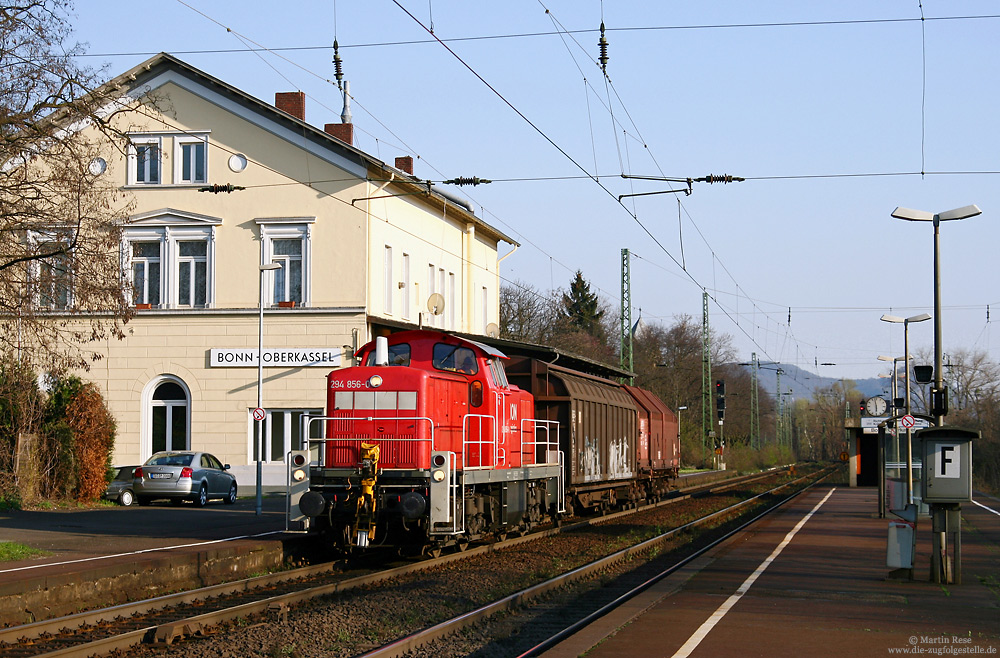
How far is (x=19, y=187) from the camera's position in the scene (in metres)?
14.9

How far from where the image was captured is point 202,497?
25641mm

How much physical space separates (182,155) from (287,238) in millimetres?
4389

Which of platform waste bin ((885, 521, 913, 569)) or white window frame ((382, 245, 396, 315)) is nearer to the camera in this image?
platform waste bin ((885, 521, 913, 569))

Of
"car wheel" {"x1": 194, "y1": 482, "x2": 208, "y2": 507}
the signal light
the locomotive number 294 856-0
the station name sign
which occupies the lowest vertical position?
"car wheel" {"x1": 194, "y1": 482, "x2": 208, "y2": 507}

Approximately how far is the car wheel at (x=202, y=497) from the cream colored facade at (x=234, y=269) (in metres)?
4.97

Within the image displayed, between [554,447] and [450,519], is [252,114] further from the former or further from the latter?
[450,519]

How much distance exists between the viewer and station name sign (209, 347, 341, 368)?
3094 centimetres

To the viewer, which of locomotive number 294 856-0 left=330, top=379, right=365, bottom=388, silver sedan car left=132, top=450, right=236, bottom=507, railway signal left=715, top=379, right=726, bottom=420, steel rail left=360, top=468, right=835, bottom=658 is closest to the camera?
steel rail left=360, top=468, right=835, bottom=658

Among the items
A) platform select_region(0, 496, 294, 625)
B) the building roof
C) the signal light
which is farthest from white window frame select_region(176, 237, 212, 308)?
the signal light

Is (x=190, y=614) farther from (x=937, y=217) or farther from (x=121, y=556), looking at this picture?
(x=937, y=217)

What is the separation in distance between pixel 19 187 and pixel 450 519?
8112 mm

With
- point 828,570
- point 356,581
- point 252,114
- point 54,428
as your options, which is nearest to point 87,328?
point 54,428

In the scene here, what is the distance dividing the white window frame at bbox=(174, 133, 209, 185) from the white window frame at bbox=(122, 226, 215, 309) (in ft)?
4.92

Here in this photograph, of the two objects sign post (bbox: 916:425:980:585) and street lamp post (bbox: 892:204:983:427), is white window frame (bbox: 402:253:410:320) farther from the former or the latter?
sign post (bbox: 916:425:980:585)
